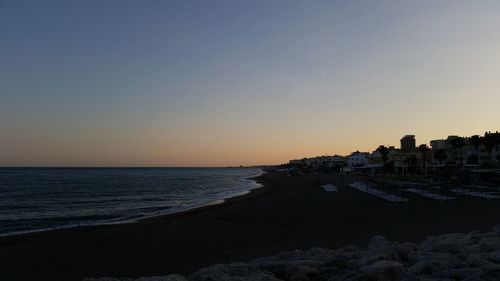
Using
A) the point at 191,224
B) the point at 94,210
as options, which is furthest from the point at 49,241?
the point at 94,210

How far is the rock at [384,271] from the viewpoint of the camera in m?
6.43

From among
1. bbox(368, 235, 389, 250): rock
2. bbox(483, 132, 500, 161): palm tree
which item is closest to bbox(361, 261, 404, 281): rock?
bbox(368, 235, 389, 250): rock

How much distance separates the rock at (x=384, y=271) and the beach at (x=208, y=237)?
5930mm

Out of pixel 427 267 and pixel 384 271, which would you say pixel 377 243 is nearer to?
pixel 427 267

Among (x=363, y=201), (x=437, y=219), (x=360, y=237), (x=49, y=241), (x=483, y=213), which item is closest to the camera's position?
(x=360, y=237)

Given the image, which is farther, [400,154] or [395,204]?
[400,154]

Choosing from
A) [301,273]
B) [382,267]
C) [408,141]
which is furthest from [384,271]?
[408,141]

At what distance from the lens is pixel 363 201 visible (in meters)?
29.8

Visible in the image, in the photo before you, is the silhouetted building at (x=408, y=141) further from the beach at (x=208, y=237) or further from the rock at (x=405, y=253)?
the rock at (x=405, y=253)

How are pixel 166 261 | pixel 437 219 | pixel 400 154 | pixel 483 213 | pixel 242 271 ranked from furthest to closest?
pixel 400 154 < pixel 483 213 < pixel 437 219 < pixel 166 261 < pixel 242 271

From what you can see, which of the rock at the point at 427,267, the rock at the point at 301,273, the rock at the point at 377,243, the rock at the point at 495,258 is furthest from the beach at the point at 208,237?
the rock at the point at 495,258

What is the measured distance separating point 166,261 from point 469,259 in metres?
8.41

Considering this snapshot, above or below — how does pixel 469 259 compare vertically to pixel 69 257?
above

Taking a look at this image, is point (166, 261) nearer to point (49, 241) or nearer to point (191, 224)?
point (49, 241)
